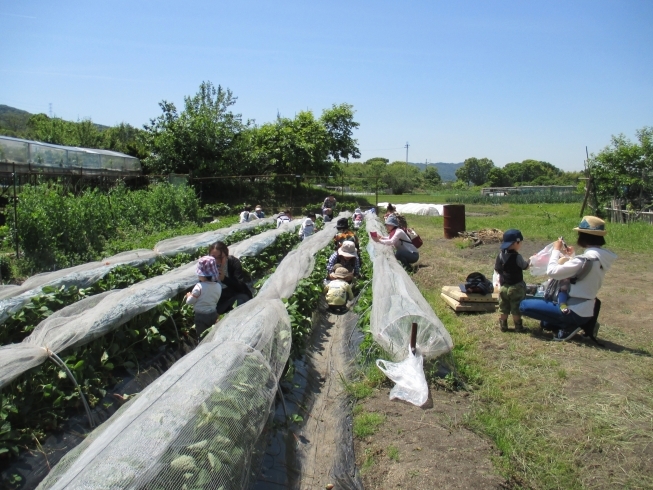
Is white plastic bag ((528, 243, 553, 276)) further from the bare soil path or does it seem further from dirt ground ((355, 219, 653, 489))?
the bare soil path

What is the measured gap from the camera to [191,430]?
9.84 feet

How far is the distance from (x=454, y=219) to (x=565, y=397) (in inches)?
504

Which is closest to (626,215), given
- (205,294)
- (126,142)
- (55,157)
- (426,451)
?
(205,294)

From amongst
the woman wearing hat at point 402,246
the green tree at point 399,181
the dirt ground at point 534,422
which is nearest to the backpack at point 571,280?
the dirt ground at point 534,422

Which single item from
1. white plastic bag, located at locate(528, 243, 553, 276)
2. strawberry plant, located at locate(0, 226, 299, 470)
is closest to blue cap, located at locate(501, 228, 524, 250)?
white plastic bag, located at locate(528, 243, 553, 276)

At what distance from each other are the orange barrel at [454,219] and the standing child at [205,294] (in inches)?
486

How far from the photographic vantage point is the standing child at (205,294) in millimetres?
5668

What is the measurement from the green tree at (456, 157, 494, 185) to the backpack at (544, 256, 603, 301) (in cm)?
12825

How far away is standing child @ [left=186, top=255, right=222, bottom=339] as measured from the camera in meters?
5.67

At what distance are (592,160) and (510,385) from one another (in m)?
20.9

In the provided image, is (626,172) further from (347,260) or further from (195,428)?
(195,428)

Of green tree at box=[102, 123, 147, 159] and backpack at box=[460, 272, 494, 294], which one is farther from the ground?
green tree at box=[102, 123, 147, 159]

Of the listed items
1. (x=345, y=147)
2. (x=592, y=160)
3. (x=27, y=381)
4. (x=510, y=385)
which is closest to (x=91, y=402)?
(x=27, y=381)

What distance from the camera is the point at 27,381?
4465 millimetres
